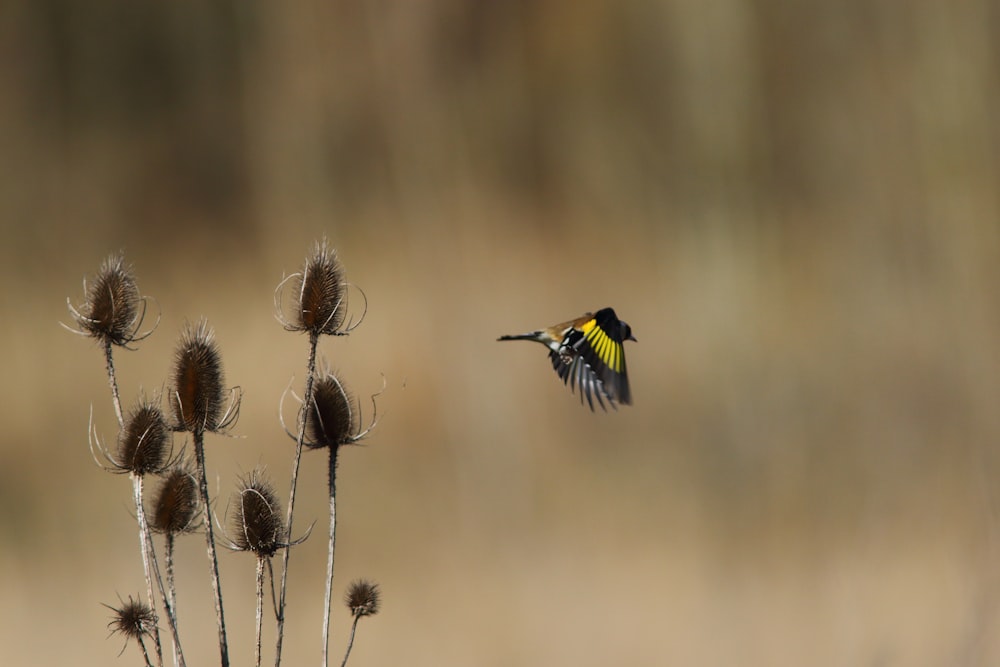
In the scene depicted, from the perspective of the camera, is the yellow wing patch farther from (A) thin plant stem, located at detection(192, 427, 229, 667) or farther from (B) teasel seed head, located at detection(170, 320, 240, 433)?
(A) thin plant stem, located at detection(192, 427, 229, 667)

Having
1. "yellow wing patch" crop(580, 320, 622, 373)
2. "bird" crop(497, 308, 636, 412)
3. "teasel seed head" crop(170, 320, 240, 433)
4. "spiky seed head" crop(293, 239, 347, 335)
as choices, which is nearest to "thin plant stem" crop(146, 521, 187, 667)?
"teasel seed head" crop(170, 320, 240, 433)

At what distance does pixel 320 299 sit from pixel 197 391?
0.27m

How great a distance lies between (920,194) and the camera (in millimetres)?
5203

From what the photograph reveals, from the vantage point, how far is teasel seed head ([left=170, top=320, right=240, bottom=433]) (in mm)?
1740

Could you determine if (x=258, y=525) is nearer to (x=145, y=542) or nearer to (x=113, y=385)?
(x=145, y=542)

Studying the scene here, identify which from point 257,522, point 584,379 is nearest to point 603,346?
point 584,379

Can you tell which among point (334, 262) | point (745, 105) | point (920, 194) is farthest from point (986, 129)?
point (334, 262)

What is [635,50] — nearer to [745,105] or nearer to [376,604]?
[745,105]

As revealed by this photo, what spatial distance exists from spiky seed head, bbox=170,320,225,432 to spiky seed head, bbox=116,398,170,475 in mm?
37

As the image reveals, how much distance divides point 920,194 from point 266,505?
14.4 ft

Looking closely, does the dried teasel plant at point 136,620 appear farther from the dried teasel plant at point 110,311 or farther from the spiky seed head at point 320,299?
the spiky seed head at point 320,299

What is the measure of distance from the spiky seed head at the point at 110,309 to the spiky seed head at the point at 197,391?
10 cm

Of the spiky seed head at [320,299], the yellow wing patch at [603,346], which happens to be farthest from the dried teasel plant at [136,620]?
the yellow wing patch at [603,346]

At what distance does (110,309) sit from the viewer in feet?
5.83
